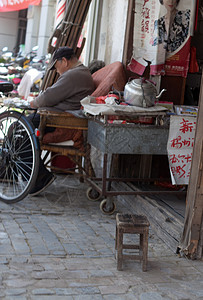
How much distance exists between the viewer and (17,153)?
5.62 m

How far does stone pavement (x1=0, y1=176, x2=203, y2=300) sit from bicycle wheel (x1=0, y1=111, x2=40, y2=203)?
0.38 metres

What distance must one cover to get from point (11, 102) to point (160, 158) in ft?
Answer: 6.61

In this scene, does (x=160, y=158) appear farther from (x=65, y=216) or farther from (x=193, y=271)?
(x=193, y=271)

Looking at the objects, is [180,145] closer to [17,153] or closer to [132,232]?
[132,232]

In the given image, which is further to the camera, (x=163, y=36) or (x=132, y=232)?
(x=163, y=36)

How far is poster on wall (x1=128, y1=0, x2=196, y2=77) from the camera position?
18.8 ft

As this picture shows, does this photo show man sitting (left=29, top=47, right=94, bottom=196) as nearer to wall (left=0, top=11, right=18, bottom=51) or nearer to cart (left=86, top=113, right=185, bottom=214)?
cart (left=86, top=113, right=185, bottom=214)

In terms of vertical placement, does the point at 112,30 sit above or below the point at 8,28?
below

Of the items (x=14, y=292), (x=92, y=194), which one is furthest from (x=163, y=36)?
(x=14, y=292)

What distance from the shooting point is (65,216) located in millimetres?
5211

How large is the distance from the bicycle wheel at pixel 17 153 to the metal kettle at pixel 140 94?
117cm

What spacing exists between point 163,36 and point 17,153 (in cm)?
223

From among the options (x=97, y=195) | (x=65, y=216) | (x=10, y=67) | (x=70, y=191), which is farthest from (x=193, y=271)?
(x=10, y=67)

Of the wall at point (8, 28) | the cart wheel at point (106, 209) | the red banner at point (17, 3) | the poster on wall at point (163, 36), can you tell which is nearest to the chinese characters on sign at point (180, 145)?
the cart wheel at point (106, 209)
